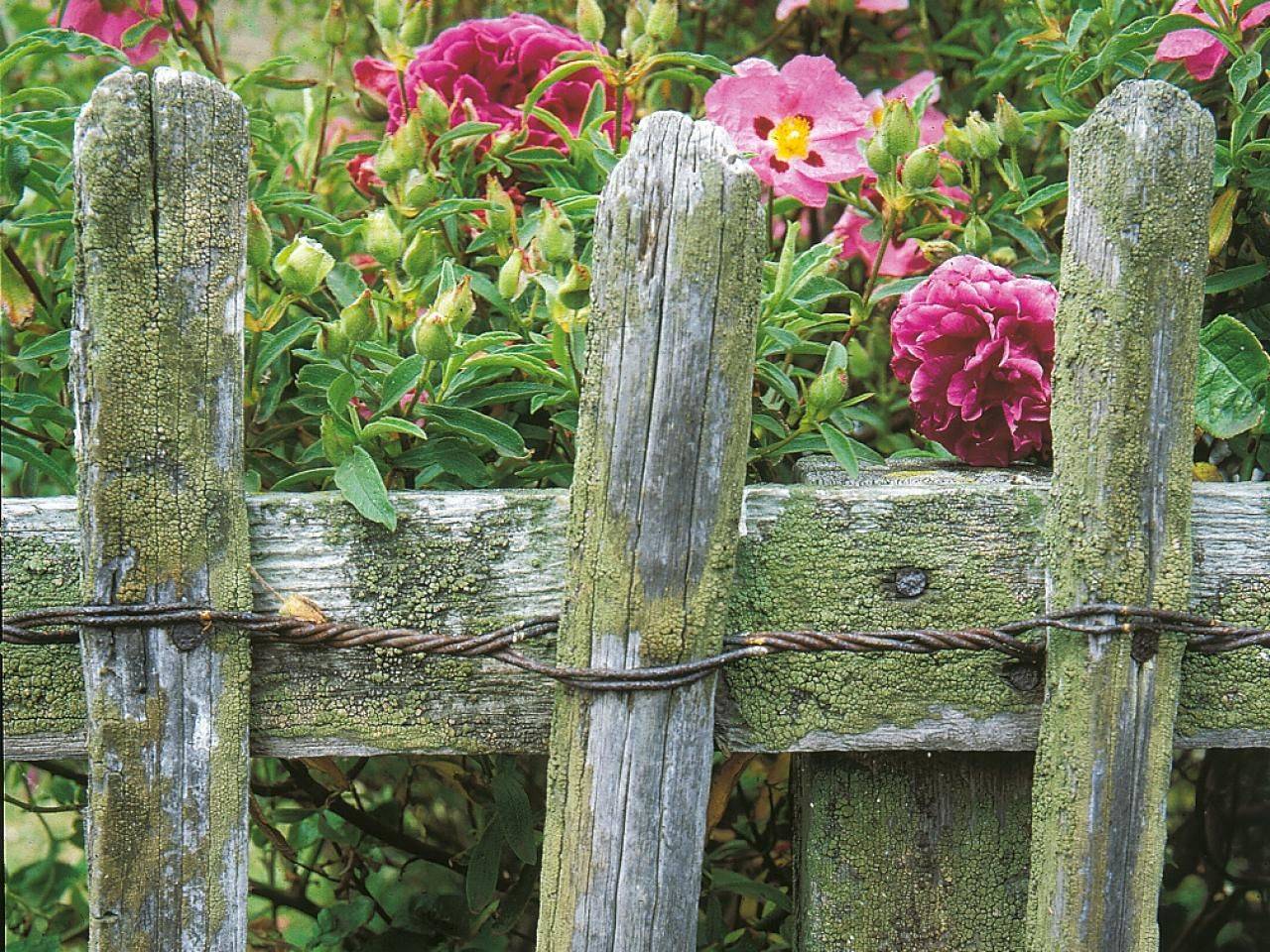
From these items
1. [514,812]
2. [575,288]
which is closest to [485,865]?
[514,812]

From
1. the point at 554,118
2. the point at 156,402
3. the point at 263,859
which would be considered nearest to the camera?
the point at 156,402

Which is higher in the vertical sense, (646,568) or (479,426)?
(479,426)

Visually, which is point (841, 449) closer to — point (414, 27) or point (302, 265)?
point (302, 265)

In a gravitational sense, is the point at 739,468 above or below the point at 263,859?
above

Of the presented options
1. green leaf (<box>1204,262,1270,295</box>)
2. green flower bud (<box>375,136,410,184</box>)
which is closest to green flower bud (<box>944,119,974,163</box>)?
green leaf (<box>1204,262,1270,295</box>)

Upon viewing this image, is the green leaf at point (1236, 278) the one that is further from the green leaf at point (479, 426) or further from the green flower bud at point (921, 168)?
the green leaf at point (479, 426)

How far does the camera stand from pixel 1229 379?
3.76ft

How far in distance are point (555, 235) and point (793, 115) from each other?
1.45ft

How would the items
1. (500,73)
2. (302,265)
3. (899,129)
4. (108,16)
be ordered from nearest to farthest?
(302,265) → (899,129) → (500,73) → (108,16)

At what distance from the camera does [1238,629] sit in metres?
1.01

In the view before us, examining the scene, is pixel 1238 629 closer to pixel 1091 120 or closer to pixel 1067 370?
pixel 1067 370

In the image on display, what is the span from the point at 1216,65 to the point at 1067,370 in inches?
22.8

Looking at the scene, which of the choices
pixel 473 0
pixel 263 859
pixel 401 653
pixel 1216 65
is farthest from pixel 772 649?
pixel 473 0

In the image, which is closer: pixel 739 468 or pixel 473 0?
pixel 739 468
